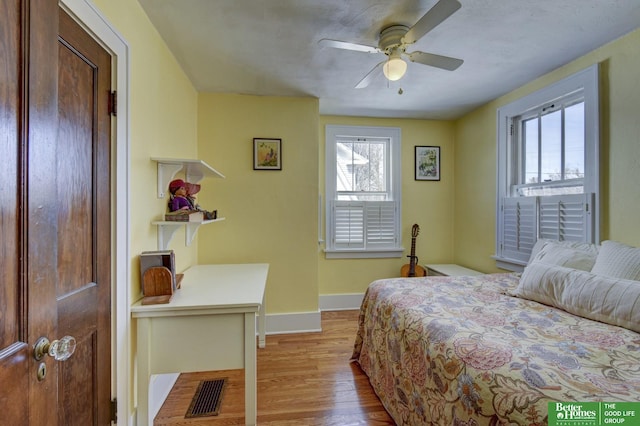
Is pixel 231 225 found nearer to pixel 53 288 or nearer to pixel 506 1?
pixel 53 288

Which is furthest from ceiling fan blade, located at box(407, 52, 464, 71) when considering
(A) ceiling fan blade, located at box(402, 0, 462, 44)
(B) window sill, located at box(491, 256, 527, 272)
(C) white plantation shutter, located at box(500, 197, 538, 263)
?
(B) window sill, located at box(491, 256, 527, 272)

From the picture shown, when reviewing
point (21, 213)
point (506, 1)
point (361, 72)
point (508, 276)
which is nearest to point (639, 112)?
point (506, 1)

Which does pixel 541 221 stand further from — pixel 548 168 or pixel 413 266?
pixel 413 266

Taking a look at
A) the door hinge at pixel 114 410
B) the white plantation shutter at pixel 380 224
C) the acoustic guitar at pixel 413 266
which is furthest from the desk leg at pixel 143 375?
Result: the acoustic guitar at pixel 413 266

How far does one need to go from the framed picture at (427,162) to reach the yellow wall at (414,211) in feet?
0.18

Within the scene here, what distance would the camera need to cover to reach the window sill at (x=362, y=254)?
11.4ft

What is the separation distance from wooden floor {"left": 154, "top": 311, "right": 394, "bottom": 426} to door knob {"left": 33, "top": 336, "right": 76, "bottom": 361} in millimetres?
1242

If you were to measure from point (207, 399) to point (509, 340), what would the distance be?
1802 millimetres

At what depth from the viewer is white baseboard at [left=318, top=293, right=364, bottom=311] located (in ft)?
11.3

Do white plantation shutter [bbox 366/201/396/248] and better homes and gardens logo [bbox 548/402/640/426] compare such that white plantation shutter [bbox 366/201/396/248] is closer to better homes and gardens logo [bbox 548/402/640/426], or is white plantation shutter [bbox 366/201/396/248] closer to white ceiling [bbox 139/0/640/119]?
white ceiling [bbox 139/0/640/119]

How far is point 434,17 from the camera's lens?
139 centimetres

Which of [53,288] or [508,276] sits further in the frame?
[508,276]

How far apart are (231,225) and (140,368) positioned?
150 centimetres

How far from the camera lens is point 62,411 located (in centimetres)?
106
